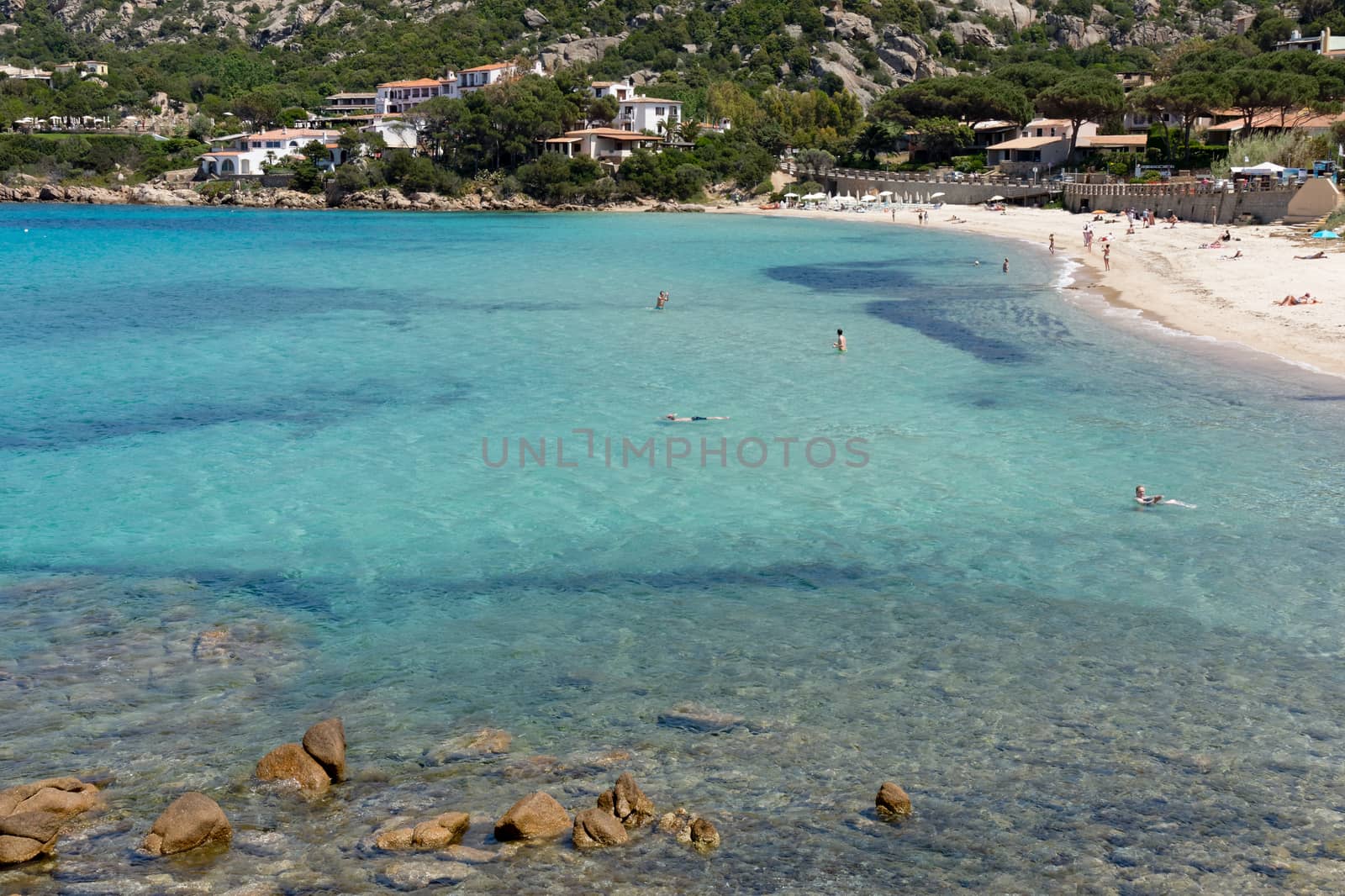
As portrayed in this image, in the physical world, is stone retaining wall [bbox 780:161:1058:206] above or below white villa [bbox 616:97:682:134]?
below

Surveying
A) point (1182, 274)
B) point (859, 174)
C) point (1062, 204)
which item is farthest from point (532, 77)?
point (1182, 274)

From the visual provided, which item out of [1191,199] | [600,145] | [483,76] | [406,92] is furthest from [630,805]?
[406,92]

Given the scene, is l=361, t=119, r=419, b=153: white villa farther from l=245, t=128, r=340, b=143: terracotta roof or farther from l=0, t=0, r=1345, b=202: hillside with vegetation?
l=245, t=128, r=340, b=143: terracotta roof

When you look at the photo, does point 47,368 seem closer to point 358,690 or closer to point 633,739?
point 358,690

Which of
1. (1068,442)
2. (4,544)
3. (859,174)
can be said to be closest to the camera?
(4,544)

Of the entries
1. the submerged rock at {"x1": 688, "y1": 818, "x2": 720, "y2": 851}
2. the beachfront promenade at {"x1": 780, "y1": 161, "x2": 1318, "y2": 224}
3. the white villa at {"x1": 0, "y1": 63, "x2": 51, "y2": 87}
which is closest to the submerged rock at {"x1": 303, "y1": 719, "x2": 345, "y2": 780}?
the submerged rock at {"x1": 688, "y1": 818, "x2": 720, "y2": 851}

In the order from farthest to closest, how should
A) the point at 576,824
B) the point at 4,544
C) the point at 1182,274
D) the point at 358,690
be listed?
the point at 1182,274
the point at 4,544
the point at 358,690
the point at 576,824
